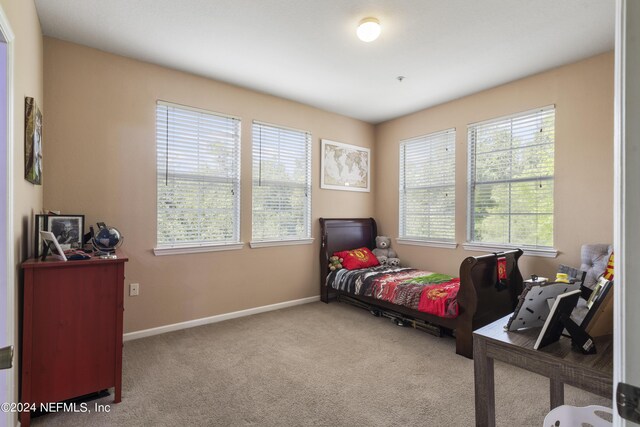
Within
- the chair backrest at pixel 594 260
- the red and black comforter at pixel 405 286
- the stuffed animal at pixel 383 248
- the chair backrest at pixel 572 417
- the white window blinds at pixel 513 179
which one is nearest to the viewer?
the chair backrest at pixel 572 417

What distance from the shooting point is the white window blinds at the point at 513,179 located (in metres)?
3.33

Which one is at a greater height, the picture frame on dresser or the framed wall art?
the framed wall art

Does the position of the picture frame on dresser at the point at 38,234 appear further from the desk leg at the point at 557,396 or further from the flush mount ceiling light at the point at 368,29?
the desk leg at the point at 557,396

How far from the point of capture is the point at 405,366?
258cm

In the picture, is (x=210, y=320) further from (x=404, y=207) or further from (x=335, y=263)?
(x=404, y=207)

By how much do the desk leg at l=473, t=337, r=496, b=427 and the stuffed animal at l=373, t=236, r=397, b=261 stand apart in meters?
3.31

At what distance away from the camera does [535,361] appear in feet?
3.96

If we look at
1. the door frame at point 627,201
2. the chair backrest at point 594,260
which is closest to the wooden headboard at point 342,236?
the chair backrest at point 594,260

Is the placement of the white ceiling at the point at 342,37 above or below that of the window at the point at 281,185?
above

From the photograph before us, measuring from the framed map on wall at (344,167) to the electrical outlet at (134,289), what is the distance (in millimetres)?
2527

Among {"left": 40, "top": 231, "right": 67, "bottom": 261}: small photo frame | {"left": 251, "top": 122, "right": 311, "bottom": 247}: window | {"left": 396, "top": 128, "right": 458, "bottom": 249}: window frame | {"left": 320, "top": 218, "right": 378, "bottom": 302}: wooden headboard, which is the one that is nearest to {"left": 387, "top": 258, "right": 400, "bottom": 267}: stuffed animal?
{"left": 396, "top": 128, "right": 458, "bottom": 249}: window frame

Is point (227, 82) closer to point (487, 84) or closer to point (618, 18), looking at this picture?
point (487, 84)

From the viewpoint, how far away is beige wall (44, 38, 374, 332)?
2766 millimetres

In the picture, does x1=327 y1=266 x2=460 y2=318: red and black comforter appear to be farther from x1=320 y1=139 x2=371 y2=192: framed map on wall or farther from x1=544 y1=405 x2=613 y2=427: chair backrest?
x1=544 y1=405 x2=613 y2=427: chair backrest
